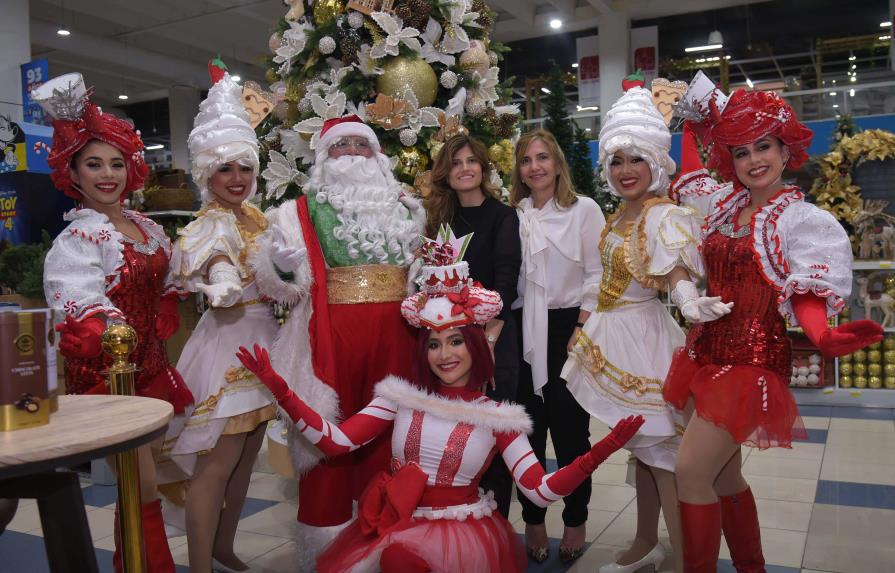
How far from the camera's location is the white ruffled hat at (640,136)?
9.43ft

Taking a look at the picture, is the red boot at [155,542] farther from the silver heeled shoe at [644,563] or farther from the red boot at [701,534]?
the red boot at [701,534]

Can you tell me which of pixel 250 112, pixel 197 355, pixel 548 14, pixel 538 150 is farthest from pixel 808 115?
pixel 197 355

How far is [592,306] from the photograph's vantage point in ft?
10.2

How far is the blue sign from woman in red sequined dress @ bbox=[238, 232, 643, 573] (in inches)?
272

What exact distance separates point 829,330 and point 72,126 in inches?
97.4

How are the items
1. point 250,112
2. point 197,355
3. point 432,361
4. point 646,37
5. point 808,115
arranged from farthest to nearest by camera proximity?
1. point 646,37
2. point 808,115
3. point 250,112
4. point 197,355
5. point 432,361

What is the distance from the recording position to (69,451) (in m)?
1.20

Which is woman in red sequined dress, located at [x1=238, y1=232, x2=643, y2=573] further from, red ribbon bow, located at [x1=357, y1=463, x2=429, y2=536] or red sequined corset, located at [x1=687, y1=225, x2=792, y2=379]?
red sequined corset, located at [x1=687, y1=225, x2=792, y2=379]

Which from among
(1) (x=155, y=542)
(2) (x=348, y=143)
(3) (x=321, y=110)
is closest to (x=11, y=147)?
(3) (x=321, y=110)

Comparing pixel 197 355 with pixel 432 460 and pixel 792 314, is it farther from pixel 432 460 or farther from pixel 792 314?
pixel 792 314

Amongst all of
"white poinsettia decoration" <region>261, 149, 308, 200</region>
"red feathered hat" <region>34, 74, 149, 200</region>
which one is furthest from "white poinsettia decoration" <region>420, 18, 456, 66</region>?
"red feathered hat" <region>34, 74, 149, 200</region>

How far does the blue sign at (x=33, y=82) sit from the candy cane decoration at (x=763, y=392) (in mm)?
7712

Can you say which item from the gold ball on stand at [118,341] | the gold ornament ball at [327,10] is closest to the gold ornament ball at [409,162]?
the gold ornament ball at [327,10]

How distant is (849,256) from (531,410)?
4.76 ft
